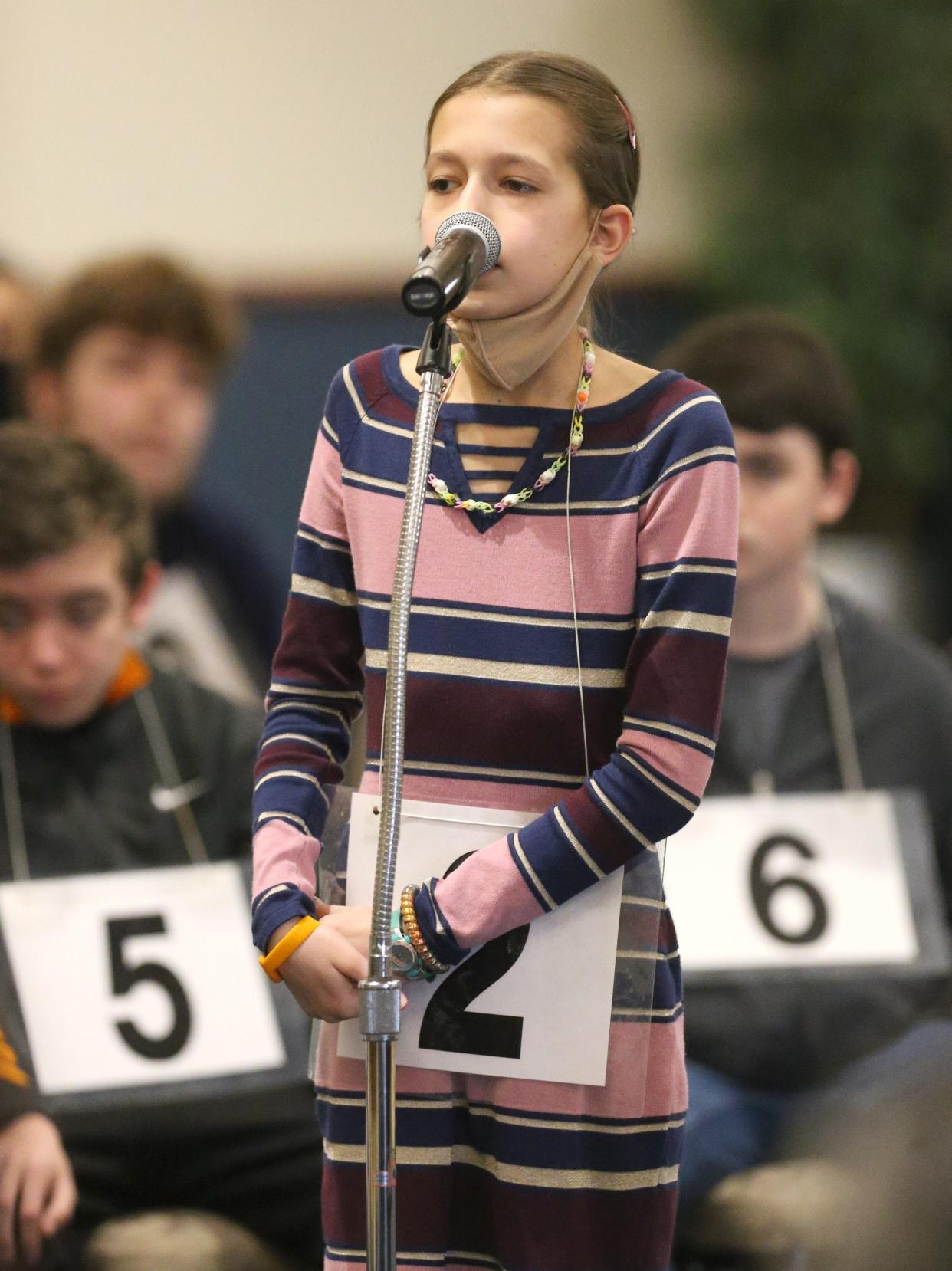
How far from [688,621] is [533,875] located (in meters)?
0.16

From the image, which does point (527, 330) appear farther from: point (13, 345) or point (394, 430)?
point (13, 345)

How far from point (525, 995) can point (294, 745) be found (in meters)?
0.21

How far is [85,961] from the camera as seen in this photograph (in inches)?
65.1

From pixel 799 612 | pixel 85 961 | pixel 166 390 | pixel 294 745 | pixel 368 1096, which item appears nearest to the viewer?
pixel 368 1096

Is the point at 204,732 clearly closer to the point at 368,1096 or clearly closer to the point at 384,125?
the point at 368,1096

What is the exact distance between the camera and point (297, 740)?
1016 mm

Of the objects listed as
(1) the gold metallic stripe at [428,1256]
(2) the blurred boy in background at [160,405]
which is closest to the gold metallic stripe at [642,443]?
(1) the gold metallic stripe at [428,1256]

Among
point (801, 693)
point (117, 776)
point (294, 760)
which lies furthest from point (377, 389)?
point (801, 693)

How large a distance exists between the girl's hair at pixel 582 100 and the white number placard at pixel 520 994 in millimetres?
369

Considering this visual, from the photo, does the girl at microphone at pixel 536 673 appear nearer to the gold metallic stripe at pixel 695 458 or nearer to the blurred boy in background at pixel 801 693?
the gold metallic stripe at pixel 695 458

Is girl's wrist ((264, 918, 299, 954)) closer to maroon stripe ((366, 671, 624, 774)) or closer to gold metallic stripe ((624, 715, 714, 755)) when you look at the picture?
maroon stripe ((366, 671, 624, 774))

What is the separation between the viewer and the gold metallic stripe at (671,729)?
0.92m

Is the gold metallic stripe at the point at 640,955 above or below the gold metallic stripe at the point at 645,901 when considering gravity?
below

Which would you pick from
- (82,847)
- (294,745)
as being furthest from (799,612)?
(294,745)
